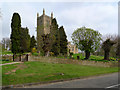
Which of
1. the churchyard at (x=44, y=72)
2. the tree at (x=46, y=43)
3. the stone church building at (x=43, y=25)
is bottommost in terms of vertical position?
the churchyard at (x=44, y=72)

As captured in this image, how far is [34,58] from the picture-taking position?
20.2 meters

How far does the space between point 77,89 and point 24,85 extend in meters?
3.86

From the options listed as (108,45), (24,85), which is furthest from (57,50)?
(24,85)

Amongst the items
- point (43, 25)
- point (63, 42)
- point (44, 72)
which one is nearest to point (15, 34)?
point (43, 25)

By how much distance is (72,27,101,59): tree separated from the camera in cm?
2593

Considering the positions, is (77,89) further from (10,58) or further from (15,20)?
(15,20)

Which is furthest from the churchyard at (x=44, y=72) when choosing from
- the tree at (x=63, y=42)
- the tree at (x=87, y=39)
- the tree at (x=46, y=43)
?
the tree at (x=63, y=42)

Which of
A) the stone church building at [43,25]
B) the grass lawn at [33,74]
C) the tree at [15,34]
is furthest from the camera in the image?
the stone church building at [43,25]

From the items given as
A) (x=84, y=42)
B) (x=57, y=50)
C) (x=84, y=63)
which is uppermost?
(x=84, y=42)

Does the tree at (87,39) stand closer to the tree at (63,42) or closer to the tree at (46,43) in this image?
the tree at (63,42)

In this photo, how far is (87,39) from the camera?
26.0 m

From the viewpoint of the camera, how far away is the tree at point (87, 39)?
85.1 ft

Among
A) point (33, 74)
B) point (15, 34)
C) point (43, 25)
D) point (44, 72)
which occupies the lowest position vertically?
point (44, 72)

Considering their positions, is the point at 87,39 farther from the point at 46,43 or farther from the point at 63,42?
the point at 46,43
